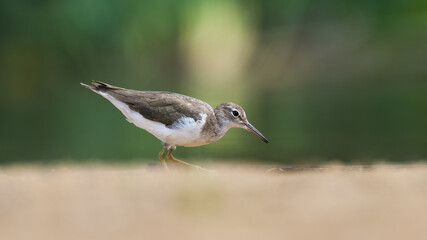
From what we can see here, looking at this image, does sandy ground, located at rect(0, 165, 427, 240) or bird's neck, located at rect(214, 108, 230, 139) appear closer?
sandy ground, located at rect(0, 165, 427, 240)

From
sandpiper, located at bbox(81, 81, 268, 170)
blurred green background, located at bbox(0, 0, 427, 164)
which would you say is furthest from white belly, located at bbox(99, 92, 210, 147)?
blurred green background, located at bbox(0, 0, 427, 164)

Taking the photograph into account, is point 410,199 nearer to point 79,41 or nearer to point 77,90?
point 79,41

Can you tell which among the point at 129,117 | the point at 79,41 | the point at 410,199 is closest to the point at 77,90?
the point at 79,41

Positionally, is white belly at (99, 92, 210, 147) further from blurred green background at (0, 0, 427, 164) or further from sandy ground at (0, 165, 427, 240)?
blurred green background at (0, 0, 427, 164)

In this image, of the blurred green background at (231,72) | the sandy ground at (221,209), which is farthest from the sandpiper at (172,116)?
the blurred green background at (231,72)

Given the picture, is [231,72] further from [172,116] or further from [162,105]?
[172,116]

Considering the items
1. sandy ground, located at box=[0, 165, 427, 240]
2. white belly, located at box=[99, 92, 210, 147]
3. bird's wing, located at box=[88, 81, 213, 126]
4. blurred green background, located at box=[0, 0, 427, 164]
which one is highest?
blurred green background, located at box=[0, 0, 427, 164]

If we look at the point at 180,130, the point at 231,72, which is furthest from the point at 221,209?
the point at 231,72
